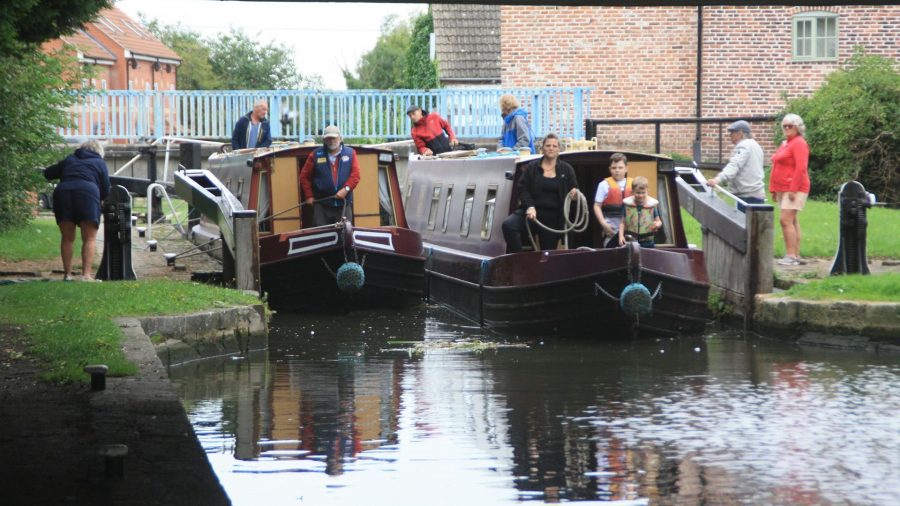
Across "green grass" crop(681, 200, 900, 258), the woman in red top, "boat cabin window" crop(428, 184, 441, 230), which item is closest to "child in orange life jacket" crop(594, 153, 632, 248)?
the woman in red top

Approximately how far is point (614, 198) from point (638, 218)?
Answer: 13.7 inches

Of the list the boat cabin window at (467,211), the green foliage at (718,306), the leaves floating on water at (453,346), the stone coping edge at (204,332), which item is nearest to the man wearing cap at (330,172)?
the boat cabin window at (467,211)

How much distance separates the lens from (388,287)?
632 inches

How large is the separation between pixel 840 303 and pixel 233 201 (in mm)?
6768

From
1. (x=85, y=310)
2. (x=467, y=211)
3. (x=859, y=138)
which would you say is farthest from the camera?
(x=859, y=138)

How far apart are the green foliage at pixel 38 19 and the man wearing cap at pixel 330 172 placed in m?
6.49

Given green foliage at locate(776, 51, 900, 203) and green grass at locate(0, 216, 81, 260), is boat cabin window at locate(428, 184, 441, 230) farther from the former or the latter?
green foliage at locate(776, 51, 900, 203)

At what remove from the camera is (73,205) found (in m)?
14.7

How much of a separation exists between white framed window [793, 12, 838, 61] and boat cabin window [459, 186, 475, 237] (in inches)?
687

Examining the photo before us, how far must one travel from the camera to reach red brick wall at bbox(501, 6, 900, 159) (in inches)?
1231

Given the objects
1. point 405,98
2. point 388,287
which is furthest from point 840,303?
point 405,98

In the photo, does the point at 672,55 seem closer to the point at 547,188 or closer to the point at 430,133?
the point at 430,133

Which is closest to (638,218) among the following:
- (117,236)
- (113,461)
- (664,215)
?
(664,215)

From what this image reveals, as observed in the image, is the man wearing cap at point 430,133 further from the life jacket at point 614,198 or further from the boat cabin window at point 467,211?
the life jacket at point 614,198
